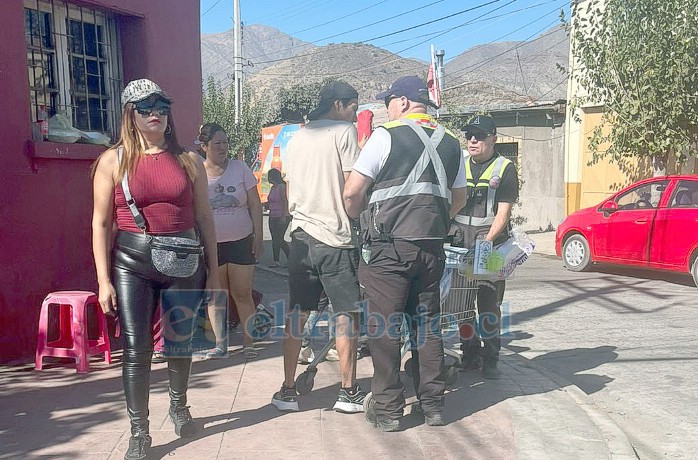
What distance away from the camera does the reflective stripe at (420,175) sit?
4.06m

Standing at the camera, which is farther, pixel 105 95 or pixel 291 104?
pixel 291 104

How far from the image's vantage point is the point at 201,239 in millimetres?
3932

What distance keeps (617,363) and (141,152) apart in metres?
4.45

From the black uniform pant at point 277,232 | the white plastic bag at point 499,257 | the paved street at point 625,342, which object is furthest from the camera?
the black uniform pant at point 277,232

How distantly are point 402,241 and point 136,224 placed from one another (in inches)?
58.9

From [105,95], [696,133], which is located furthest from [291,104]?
[105,95]

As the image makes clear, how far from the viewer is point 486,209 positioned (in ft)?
17.3

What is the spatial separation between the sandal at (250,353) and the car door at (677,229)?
253 inches

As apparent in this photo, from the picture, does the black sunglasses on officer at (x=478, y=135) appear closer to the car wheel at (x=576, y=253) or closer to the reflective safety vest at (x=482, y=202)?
the reflective safety vest at (x=482, y=202)

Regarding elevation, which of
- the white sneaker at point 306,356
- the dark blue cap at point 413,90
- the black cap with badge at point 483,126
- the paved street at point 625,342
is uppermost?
the dark blue cap at point 413,90

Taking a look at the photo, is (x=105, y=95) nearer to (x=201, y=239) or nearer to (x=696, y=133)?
(x=201, y=239)

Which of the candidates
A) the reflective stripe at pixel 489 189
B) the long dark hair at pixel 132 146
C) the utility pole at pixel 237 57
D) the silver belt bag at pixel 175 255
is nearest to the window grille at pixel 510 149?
the reflective stripe at pixel 489 189

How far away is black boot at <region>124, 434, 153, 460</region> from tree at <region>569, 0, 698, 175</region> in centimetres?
1050

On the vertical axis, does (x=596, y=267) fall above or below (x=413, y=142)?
below
